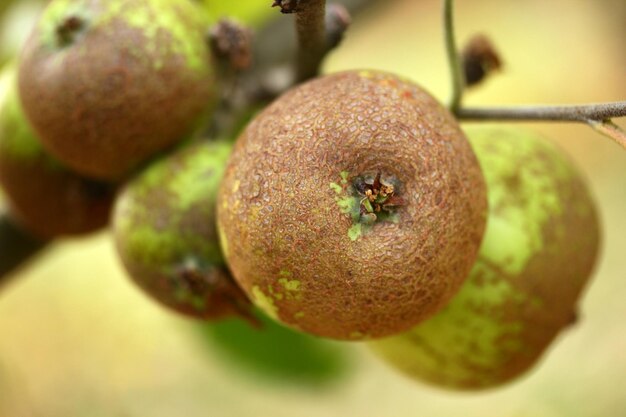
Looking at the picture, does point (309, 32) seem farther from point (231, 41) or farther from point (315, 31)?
point (231, 41)

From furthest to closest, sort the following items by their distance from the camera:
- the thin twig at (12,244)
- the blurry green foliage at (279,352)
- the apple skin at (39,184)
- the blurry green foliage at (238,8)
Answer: the blurry green foliage at (279,352) → the blurry green foliage at (238,8) → the thin twig at (12,244) → the apple skin at (39,184)

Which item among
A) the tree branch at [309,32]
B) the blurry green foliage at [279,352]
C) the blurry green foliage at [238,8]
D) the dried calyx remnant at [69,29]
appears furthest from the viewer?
the blurry green foliage at [279,352]

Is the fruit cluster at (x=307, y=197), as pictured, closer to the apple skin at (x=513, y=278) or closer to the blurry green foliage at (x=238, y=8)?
the apple skin at (x=513, y=278)

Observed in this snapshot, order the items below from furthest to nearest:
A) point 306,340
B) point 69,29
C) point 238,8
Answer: point 306,340
point 238,8
point 69,29

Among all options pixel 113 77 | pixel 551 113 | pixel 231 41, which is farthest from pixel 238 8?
pixel 551 113

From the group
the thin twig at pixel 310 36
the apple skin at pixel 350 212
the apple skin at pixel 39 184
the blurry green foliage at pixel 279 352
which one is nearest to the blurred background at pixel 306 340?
the blurry green foliage at pixel 279 352

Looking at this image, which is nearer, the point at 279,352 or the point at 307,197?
the point at 307,197

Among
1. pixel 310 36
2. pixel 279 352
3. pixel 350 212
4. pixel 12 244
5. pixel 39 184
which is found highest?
pixel 310 36

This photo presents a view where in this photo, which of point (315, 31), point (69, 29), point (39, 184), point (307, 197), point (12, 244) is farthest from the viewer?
point (12, 244)
